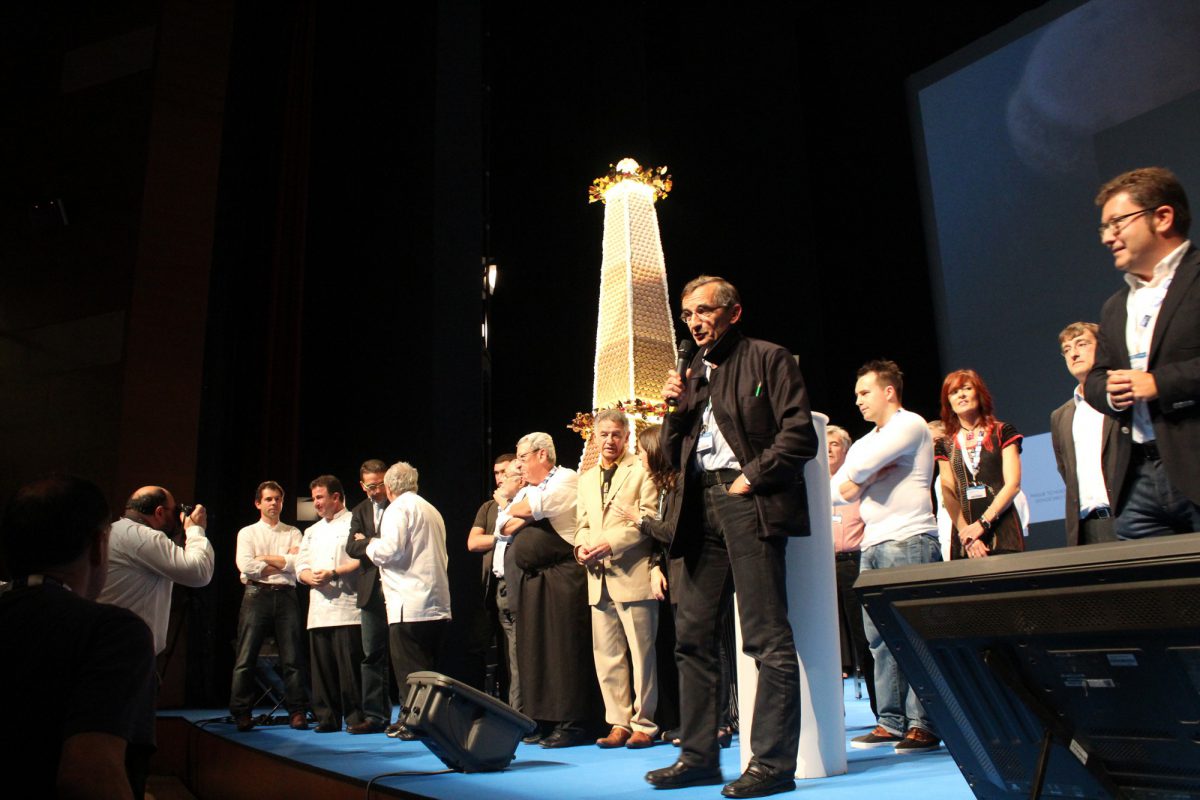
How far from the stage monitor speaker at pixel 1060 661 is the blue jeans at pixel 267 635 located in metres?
4.65

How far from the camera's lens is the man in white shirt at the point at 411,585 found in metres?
4.57

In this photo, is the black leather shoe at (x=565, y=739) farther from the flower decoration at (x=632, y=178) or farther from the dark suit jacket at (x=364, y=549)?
the flower decoration at (x=632, y=178)

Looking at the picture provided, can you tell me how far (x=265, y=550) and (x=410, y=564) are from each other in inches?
62.0

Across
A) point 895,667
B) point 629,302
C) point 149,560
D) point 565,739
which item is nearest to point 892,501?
point 895,667

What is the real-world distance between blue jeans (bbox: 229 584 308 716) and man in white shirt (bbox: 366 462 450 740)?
3.71 ft

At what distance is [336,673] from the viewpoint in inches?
212

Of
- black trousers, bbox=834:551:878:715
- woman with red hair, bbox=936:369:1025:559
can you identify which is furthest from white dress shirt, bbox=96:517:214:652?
woman with red hair, bbox=936:369:1025:559

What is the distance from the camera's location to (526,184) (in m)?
11.7

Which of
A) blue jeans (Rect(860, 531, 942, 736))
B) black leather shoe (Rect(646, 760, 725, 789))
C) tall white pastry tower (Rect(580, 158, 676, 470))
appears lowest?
black leather shoe (Rect(646, 760, 725, 789))

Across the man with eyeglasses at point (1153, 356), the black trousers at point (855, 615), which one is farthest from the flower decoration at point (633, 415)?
the man with eyeglasses at point (1153, 356)

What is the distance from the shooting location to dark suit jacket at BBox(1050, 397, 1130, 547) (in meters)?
1.94

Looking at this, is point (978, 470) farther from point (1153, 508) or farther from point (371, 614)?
point (371, 614)

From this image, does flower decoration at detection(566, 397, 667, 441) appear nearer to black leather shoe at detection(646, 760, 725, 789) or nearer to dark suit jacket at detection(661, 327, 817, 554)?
dark suit jacket at detection(661, 327, 817, 554)

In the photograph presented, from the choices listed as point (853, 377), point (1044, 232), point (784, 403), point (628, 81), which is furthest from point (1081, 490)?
point (628, 81)
